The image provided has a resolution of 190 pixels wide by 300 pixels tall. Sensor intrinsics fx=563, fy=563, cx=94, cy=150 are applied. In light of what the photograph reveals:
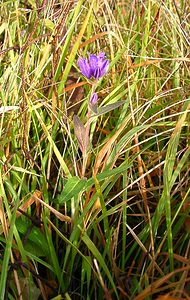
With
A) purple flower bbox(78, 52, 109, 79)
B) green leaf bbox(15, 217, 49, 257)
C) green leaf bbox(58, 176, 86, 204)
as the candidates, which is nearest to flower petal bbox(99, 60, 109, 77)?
purple flower bbox(78, 52, 109, 79)

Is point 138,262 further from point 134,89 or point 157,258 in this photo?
point 134,89

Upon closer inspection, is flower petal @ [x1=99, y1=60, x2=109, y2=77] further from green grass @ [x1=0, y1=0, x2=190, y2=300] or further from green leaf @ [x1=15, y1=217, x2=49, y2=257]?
green leaf @ [x1=15, y1=217, x2=49, y2=257]

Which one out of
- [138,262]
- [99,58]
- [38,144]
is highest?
[99,58]

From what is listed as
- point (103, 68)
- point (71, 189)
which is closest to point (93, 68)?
point (103, 68)

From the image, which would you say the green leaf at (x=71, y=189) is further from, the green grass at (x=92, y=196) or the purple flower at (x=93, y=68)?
the purple flower at (x=93, y=68)

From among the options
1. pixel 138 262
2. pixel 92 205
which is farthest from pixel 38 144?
pixel 138 262

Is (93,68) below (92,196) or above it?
above

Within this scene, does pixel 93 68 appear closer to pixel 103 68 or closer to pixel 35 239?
pixel 103 68

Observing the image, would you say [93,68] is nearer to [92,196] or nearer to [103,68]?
[103,68]
